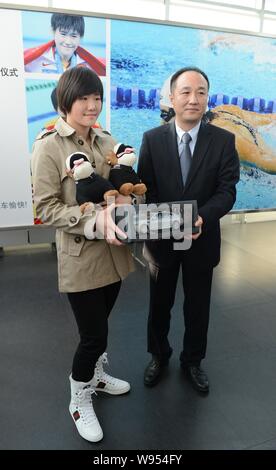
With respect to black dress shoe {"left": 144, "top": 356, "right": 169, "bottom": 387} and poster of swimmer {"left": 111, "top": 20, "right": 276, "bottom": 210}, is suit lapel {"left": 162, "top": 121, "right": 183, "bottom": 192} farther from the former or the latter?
poster of swimmer {"left": 111, "top": 20, "right": 276, "bottom": 210}

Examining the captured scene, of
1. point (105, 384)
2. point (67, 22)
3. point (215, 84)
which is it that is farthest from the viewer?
point (215, 84)

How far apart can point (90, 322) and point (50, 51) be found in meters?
2.81

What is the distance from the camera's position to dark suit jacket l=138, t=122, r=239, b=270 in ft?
5.40

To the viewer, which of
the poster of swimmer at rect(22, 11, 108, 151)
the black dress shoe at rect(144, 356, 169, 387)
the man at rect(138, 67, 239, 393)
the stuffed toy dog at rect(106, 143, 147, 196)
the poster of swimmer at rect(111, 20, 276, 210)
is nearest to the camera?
the stuffed toy dog at rect(106, 143, 147, 196)

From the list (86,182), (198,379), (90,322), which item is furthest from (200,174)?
(198,379)

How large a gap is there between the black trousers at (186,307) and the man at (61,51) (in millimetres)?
2421

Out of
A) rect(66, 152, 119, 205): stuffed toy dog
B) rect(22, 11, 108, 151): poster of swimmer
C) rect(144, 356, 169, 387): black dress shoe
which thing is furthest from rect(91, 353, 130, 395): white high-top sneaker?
rect(22, 11, 108, 151): poster of swimmer

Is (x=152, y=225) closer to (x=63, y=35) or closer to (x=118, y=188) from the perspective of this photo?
(x=118, y=188)

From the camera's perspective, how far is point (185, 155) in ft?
5.52

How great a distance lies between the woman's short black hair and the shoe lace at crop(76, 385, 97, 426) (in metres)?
1.27

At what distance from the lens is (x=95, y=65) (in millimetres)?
3424

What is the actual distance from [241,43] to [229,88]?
1.58ft

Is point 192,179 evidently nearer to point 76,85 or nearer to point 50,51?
point 76,85
